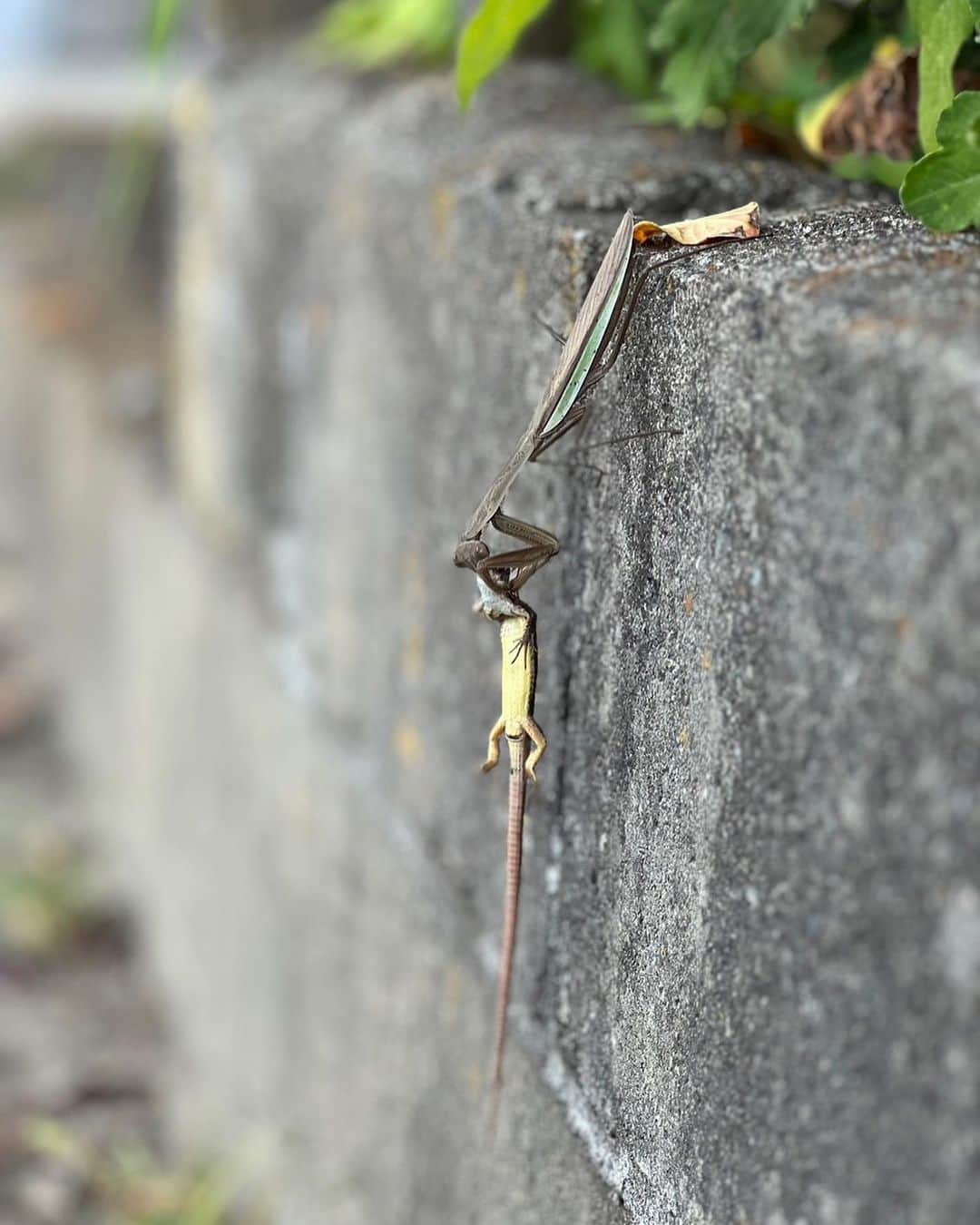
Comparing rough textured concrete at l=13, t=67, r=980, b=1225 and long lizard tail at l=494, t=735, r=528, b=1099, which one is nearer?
rough textured concrete at l=13, t=67, r=980, b=1225

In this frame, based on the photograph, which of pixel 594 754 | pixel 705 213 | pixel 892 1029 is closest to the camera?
pixel 892 1029

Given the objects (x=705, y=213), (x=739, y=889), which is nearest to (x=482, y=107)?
(x=705, y=213)

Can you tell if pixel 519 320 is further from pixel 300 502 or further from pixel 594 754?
pixel 300 502

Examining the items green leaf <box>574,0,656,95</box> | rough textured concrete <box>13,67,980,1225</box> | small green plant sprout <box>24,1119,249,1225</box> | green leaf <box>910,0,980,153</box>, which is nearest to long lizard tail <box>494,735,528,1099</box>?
rough textured concrete <box>13,67,980,1225</box>

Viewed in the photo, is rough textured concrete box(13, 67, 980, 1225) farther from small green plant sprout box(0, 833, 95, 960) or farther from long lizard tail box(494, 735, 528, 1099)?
small green plant sprout box(0, 833, 95, 960)

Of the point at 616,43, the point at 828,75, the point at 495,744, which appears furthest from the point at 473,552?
the point at 616,43
